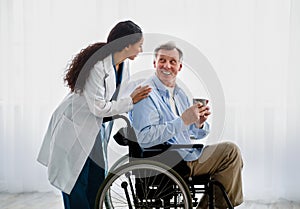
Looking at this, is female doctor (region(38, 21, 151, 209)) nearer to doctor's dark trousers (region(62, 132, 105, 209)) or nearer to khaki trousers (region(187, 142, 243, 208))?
doctor's dark trousers (region(62, 132, 105, 209))

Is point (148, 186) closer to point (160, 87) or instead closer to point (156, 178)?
point (156, 178)

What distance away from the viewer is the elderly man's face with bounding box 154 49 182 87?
2682 mm

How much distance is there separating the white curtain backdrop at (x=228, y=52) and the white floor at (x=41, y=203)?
3.6 inches

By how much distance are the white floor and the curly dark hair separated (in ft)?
4.05

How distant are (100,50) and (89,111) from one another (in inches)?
12.6

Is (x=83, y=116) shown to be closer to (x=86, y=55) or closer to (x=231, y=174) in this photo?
(x=86, y=55)

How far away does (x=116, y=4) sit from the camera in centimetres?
375

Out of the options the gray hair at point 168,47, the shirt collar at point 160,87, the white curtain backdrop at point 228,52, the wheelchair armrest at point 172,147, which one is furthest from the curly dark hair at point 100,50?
the white curtain backdrop at point 228,52

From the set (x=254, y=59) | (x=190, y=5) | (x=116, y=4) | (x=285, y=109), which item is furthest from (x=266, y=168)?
(x=116, y=4)

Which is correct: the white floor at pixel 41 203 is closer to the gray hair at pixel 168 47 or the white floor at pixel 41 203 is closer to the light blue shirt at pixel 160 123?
the light blue shirt at pixel 160 123

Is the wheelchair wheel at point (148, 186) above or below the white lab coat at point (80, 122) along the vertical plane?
below

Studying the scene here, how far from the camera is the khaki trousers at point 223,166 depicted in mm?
2625

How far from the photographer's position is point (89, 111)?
268 cm

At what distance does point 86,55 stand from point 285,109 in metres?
1.61
